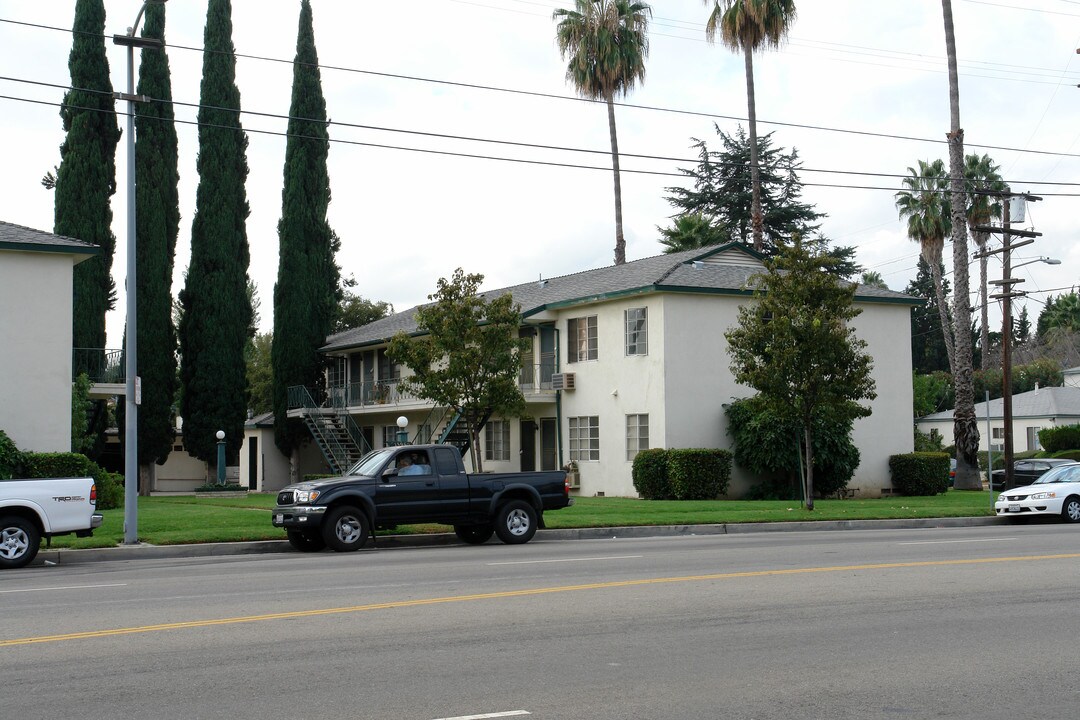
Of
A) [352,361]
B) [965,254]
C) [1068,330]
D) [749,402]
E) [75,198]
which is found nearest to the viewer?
[749,402]

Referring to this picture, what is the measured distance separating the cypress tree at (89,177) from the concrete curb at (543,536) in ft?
80.7

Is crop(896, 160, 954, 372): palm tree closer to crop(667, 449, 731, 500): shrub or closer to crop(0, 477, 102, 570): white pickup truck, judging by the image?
crop(667, 449, 731, 500): shrub

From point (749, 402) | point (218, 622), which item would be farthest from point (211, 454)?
point (218, 622)

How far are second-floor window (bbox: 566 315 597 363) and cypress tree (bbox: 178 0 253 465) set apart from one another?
15.3m

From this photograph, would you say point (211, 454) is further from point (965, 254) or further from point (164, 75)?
point (965, 254)

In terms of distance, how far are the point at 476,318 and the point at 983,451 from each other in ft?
122

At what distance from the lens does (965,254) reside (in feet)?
121

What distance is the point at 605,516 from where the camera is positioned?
24391 millimetres

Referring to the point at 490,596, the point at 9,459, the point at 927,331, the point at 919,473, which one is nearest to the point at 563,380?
the point at 919,473

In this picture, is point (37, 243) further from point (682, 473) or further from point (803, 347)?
point (803, 347)

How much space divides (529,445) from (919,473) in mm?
12969

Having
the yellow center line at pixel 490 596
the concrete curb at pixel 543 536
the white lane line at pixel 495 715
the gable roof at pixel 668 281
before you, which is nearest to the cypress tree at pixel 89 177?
the gable roof at pixel 668 281

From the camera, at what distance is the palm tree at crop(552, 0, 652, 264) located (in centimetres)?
4978

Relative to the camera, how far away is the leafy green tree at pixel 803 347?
1049 inches
